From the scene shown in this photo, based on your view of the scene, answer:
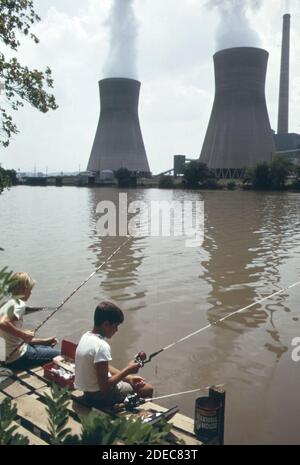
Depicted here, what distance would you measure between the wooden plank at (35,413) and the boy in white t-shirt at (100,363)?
330 millimetres

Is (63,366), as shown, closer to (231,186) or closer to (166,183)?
(231,186)

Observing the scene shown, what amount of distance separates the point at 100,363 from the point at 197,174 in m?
77.9

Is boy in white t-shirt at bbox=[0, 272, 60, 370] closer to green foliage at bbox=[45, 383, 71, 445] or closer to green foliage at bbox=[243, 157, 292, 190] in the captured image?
green foliage at bbox=[45, 383, 71, 445]

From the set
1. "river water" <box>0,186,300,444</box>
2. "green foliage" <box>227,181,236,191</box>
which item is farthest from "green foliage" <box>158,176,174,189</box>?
"river water" <box>0,186,300,444</box>

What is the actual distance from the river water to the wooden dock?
45.0 inches

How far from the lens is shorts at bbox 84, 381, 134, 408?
4.09m

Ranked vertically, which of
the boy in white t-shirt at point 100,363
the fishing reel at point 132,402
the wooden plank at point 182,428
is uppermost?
the boy in white t-shirt at point 100,363

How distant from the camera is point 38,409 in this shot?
4.02m

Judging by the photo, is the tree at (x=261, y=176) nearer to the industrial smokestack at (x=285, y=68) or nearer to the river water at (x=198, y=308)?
the river water at (x=198, y=308)

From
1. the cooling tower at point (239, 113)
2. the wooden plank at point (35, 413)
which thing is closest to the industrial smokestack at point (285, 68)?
the cooling tower at point (239, 113)

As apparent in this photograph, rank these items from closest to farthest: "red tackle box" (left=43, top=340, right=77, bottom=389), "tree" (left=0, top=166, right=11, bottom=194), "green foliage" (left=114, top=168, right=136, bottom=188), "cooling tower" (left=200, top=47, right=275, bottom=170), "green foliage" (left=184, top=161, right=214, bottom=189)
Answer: "red tackle box" (left=43, top=340, right=77, bottom=389) → "tree" (left=0, top=166, right=11, bottom=194) → "green foliage" (left=184, top=161, right=214, bottom=189) → "cooling tower" (left=200, top=47, right=275, bottom=170) → "green foliage" (left=114, top=168, right=136, bottom=188)

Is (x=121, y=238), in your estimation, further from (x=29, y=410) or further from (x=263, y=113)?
(x=263, y=113)

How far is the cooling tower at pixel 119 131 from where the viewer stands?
101188 mm

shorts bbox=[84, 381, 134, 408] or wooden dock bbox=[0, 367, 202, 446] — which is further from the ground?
shorts bbox=[84, 381, 134, 408]
